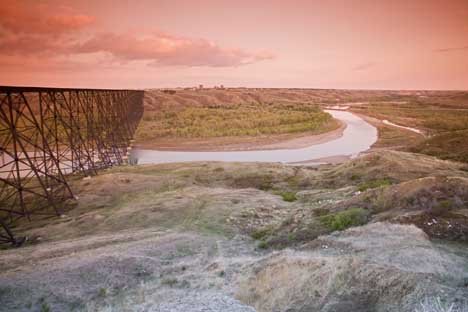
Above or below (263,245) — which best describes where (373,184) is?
above

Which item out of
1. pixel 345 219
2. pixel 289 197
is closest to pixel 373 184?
pixel 289 197

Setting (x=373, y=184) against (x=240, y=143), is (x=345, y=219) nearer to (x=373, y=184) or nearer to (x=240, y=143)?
(x=373, y=184)

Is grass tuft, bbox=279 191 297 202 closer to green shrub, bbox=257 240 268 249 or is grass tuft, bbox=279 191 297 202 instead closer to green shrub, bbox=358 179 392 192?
green shrub, bbox=358 179 392 192

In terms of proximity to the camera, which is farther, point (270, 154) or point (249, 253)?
point (270, 154)

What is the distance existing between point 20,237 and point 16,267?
4.93 meters

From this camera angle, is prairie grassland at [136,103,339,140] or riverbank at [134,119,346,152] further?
prairie grassland at [136,103,339,140]

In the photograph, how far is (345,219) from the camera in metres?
13.6

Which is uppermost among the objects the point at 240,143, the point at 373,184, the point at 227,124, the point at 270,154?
the point at 227,124

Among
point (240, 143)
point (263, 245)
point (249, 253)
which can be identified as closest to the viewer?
point (249, 253)

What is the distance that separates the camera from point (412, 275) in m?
8.40

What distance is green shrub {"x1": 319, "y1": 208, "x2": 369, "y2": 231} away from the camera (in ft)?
43.5

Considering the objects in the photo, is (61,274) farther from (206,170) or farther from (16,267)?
(206,170)

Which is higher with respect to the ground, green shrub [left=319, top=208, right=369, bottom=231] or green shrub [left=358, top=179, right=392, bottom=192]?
green shrub [left=319, top=208, right=369, bottom=231]

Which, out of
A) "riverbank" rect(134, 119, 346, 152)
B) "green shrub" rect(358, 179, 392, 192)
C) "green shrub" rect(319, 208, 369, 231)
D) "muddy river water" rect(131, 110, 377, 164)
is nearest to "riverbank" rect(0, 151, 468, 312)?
"green shrub" rect(319, 208, 369, 231)
